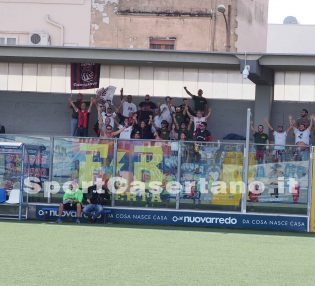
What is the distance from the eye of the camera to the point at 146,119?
88.9 ft

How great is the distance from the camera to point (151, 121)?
26.8 meters

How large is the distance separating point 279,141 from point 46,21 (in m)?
16.6

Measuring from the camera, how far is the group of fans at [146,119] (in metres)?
26.1

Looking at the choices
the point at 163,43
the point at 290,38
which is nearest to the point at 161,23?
the point at 163,43

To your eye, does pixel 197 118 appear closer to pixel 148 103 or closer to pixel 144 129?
pixel 144 129

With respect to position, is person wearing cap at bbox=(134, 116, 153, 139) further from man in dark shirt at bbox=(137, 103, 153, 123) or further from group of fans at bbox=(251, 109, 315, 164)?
group of fans at bbox=(251, 109, 315, 164)

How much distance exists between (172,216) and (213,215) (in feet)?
3.22

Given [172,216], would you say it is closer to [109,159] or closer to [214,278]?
[109,159]

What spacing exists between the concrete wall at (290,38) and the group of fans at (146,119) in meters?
24.4

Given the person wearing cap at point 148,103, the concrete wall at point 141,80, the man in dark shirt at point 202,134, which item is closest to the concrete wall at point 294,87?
the concrete wall at point 141,80

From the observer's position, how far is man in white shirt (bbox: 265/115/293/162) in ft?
74.5

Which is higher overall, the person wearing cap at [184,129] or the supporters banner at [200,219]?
the person wearing cap at [184,129]

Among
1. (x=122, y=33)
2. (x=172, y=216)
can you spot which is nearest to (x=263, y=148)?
(x=172, y=216)

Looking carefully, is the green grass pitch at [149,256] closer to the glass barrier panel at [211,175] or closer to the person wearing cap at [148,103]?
the glass barrier panel at [211,175]
